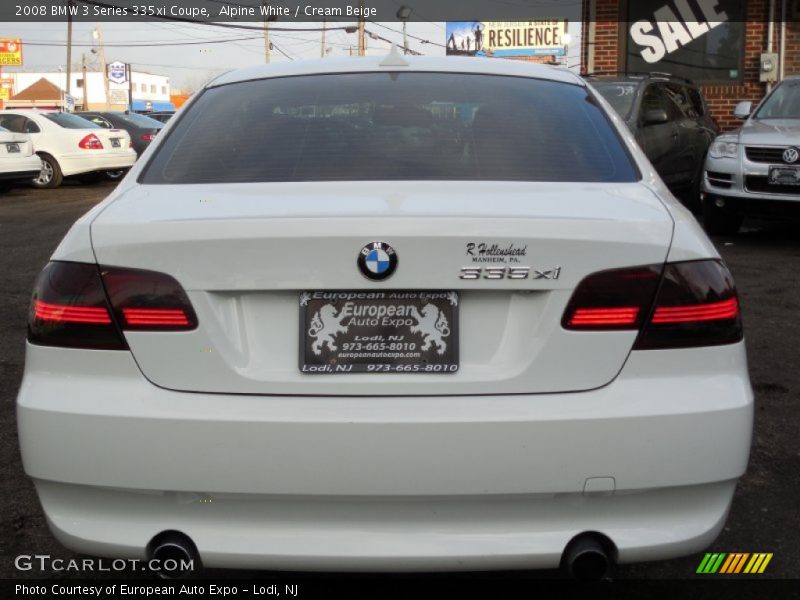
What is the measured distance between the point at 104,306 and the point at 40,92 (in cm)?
11447

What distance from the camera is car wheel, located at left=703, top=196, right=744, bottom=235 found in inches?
399

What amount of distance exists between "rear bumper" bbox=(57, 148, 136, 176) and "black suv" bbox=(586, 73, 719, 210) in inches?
400

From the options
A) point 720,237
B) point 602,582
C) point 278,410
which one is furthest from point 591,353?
point 720,237

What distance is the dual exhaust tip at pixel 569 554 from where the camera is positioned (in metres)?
2.40

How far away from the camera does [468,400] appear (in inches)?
93.8

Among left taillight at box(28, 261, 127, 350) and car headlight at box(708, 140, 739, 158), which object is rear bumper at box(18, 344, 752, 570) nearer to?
left taillight at box(28, 261, 127, 350)

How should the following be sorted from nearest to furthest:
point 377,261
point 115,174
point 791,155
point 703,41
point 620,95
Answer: point 377,261, point 791,155, point 620,95, point 703,41, point 115,174

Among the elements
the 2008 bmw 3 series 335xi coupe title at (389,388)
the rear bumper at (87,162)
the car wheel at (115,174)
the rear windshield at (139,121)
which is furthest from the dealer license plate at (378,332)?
the rear windshield at (139,121)

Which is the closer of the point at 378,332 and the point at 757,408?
→ the point at 378,332

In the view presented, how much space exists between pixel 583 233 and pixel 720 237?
8634 mm

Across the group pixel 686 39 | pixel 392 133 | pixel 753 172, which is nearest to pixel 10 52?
pixel 686 39

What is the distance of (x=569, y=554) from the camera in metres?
2.41

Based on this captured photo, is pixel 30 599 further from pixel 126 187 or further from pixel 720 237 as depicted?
pixel 720 237

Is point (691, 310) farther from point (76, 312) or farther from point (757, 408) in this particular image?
point (757, 408)
